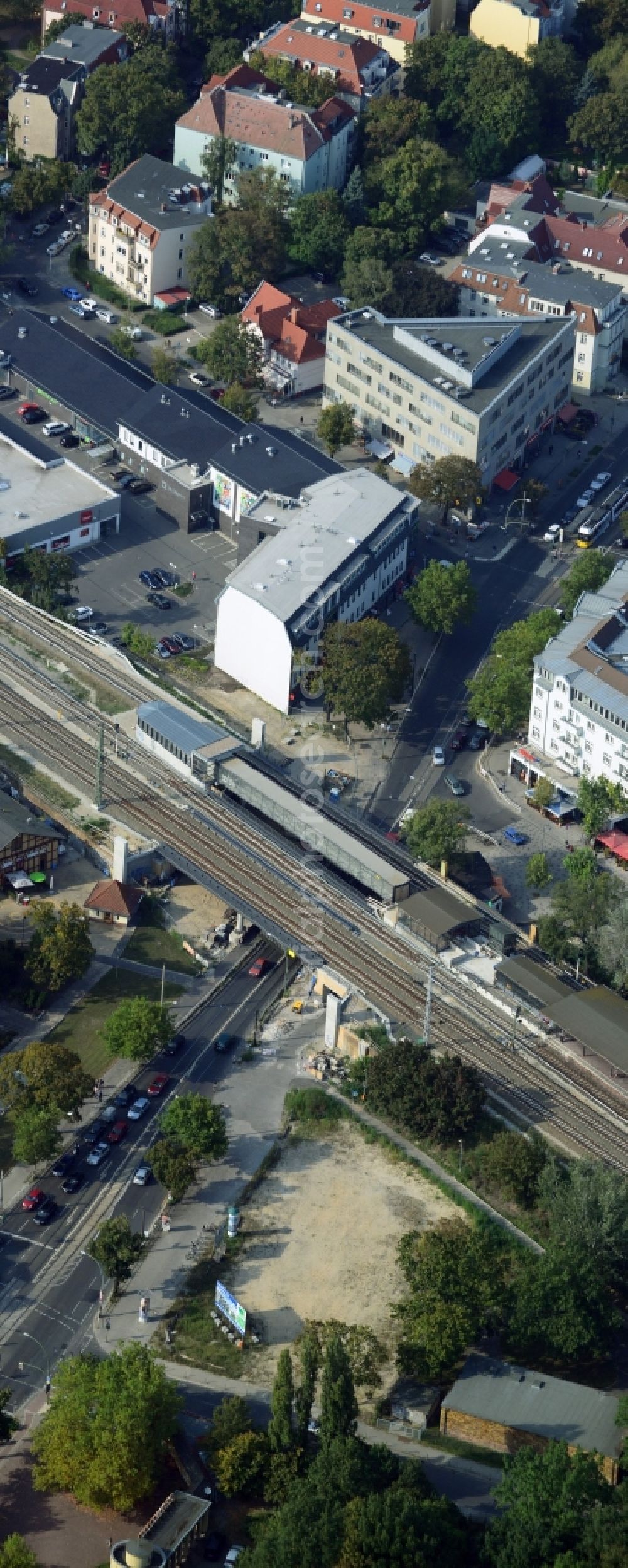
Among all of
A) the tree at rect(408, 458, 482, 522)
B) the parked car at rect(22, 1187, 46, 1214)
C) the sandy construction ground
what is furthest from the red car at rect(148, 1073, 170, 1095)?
the tree at rect(408, 458, 482, 522)

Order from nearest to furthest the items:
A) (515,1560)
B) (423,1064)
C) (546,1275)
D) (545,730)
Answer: (515,1560), (546,1275), (423,1064), (545,730)

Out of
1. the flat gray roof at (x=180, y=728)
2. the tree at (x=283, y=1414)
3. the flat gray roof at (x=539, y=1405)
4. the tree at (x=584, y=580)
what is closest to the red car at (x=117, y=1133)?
the tree at (x=283, y=1414)

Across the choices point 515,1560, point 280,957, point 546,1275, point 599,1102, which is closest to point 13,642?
point 280,957

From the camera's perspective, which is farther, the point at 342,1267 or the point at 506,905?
the point at 506,905

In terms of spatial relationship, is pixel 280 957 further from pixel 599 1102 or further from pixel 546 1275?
pixel 546 1275

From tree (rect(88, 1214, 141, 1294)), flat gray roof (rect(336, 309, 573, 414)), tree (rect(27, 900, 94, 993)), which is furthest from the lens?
flat gray roof (rect(336, 309, 573, 414))

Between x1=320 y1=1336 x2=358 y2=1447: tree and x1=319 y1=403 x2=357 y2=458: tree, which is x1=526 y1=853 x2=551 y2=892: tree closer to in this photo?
x1=320 y1=1336 x2=358 y2=1447: tree

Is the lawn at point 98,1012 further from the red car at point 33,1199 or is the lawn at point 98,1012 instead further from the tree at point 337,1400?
the tree at point 337,1400
